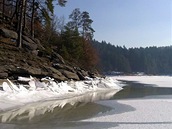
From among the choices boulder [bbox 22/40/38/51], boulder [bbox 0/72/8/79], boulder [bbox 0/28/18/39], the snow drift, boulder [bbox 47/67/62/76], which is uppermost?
boulder [bbox 0/28/18/39]

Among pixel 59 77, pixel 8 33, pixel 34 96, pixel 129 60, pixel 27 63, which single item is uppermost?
pixel 129 60

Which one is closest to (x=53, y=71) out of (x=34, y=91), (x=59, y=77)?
(x=59, y=77)

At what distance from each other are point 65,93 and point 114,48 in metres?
149

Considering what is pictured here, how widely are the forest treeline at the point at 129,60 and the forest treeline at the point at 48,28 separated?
83494 millimetres

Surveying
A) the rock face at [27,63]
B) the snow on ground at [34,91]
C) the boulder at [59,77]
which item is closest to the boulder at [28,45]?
the rock face at [27,63]

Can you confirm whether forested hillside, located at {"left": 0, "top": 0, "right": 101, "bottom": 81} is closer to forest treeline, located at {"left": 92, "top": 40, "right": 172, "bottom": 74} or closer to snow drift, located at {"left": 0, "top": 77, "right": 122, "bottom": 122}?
snow drift, located at {"left": 0, "top": 77, "right": 122, "bottom": 122}

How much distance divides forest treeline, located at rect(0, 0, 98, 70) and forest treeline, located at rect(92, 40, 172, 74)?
83.5 meters

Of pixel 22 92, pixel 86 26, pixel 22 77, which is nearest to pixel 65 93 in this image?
pixel 22 77

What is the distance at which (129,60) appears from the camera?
16338 cm

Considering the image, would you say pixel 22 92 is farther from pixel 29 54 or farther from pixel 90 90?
pixel 90 90

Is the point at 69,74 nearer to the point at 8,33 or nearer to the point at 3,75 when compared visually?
the point at 8,33

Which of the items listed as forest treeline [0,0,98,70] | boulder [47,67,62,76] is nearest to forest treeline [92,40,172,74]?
forest treeline [0,0,98,70]

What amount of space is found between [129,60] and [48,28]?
12124cm

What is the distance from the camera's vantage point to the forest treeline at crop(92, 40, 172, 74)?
498 ft
